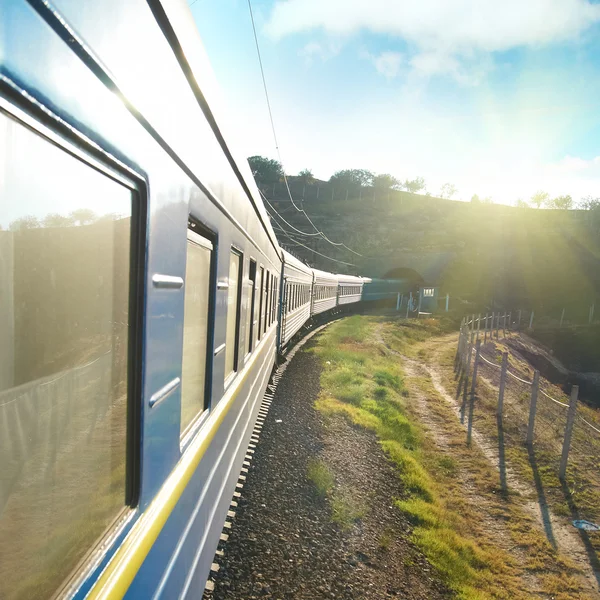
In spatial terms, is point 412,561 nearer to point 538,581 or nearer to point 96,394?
point 538,581

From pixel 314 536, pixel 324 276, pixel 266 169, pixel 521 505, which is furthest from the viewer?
pixel 266 169

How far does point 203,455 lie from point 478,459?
6520mm

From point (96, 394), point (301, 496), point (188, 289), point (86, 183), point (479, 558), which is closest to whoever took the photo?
point (86, 183)

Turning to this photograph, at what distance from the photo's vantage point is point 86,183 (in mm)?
1197

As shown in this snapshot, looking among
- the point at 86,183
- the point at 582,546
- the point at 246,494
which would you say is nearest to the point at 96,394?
the point at 86,183

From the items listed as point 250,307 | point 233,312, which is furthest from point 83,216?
point 250,307

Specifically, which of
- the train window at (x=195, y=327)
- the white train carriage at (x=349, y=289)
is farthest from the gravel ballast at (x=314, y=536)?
the white train carriage at (x=349, y=289)

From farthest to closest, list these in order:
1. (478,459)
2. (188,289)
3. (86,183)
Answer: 1. (478,459)
2. (188,289)
3. (86,183)

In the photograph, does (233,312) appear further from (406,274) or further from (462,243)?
(462,243)

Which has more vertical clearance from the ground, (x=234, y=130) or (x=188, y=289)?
(x=234, y=130)

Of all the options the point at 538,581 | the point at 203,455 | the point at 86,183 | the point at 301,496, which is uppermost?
the point at 86,183

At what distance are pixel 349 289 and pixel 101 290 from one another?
101 feet

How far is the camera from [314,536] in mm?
4637

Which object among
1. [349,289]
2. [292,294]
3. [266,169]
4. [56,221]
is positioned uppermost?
[266,169]
